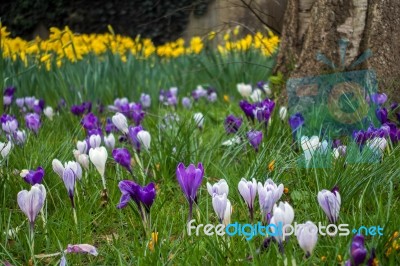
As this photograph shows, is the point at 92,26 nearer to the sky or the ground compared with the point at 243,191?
nearer to the ground

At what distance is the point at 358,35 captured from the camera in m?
3.47

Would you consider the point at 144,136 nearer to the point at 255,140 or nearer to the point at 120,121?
the point at 120,121

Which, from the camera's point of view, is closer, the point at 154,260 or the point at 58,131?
the point at 154,260

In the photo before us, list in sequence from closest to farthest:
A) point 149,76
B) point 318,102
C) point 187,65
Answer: point 318,102, point 149,76, point 187,65

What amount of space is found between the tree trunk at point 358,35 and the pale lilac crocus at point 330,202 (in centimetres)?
174

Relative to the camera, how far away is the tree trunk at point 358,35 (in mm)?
3412

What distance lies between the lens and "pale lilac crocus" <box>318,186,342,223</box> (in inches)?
68.9

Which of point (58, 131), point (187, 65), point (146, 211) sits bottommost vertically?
point (187, 65)

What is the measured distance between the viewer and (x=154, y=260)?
1.78 meters

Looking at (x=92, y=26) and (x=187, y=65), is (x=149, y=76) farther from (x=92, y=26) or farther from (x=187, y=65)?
(x=92, y=26)

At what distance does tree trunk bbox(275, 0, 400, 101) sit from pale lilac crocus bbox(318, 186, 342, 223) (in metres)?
1.74

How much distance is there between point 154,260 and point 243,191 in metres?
0.33

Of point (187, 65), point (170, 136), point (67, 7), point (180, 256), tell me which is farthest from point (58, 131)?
point (67, 7)

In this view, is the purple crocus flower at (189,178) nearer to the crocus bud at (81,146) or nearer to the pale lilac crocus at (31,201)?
the pale lilac crocus at (31,201)
